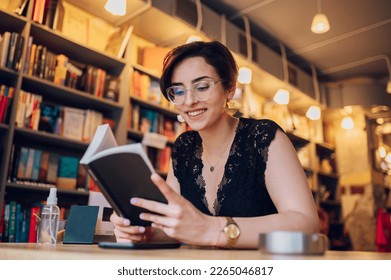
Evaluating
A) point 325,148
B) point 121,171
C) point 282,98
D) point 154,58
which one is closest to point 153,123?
point 154,58

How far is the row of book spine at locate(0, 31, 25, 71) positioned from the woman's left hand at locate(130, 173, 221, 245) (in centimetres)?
198

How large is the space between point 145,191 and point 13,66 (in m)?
1.98

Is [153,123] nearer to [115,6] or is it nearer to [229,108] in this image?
[115,6]

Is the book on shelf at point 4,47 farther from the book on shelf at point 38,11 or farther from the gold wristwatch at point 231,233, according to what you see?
the gold wristwatch at point 231,233

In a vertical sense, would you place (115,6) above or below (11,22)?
above

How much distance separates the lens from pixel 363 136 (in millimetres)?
5324

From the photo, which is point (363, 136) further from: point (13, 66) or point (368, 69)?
point (13, 66)

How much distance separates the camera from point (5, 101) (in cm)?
237

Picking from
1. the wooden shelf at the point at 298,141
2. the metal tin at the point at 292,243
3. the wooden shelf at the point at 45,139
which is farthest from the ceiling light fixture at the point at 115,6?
the wooden shelf at the point at 298,141

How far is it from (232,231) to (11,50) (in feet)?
7.08

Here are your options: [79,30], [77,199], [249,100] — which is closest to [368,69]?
[249,100]

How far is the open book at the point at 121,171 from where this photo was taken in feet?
2.64

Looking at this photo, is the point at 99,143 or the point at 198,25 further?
the point at 198,25
